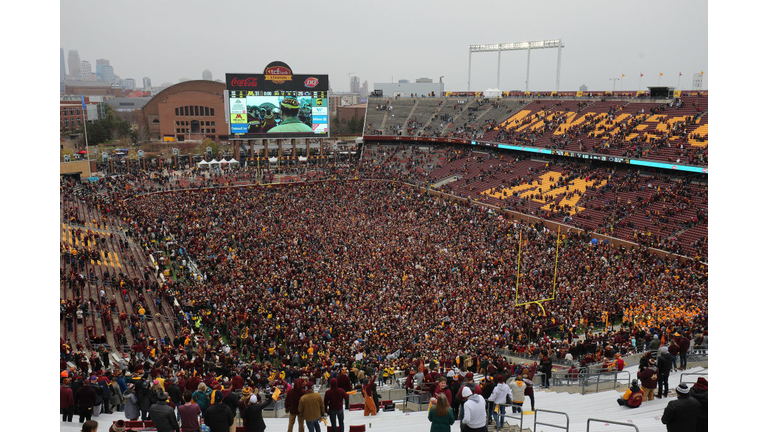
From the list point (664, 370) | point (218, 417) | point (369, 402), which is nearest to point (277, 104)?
point (369, 402)

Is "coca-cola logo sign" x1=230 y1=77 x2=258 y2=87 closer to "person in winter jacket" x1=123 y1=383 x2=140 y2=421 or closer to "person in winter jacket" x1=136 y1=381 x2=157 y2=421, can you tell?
"person in winter jacket" x1=136 y1=381 x2=157 y2=421

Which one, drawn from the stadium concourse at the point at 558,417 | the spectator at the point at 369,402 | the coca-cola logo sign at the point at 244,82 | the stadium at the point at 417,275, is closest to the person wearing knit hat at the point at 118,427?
the stadium at the point at 417,275

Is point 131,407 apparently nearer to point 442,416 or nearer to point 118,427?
point 118,427

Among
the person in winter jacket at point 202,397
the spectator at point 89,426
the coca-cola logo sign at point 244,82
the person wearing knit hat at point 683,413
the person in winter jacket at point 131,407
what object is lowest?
the person in winter jacket at point 131,407

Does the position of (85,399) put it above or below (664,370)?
above

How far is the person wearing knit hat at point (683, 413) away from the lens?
616cm

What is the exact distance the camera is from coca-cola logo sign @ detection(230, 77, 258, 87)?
45.6 meters

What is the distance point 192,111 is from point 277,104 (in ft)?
106

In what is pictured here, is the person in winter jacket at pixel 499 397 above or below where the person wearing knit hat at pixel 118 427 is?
below

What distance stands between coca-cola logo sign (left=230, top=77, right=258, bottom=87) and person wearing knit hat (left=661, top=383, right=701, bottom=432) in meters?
45.0

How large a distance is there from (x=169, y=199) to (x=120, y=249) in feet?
36.7

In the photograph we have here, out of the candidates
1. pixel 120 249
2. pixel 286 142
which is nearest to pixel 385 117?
pixel 286 142

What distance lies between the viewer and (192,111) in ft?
243

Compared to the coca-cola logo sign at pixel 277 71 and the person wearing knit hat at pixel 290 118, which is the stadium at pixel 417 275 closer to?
the person wearing knit hat at pixel 290 118
